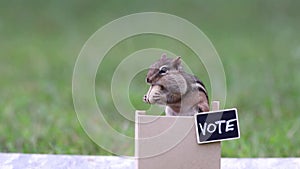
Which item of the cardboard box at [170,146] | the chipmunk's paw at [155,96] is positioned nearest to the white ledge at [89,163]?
the cardboard box at [170,146]

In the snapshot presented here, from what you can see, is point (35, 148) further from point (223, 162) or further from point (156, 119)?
point (156, 119)

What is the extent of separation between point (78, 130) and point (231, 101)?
96 cm

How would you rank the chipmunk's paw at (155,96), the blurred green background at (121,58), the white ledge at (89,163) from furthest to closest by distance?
the blurred green background at (121,58) < the white ledge at (89,163) < the chipmunk's paw at (155,96)

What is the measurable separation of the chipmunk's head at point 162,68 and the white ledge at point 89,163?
530mm

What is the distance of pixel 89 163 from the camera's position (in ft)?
7.97

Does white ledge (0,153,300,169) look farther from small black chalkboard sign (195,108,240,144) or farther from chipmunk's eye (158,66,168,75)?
chipmunk's eye (158,66,168,75)

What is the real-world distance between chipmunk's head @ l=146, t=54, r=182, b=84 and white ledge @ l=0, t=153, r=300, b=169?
1.74 feet

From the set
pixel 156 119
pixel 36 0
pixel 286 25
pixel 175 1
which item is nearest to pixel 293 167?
pixel 156 119

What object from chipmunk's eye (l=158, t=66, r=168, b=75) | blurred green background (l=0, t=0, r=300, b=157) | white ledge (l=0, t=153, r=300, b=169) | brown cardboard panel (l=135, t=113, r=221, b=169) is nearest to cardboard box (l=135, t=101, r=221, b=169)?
brown cardboard panel (l=135, t=113, r=221, b=169)

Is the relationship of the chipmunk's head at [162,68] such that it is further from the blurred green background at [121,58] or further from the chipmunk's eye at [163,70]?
the blurred green background at [121,58]

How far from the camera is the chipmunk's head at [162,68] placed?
1.96m

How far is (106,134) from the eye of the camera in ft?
10.8

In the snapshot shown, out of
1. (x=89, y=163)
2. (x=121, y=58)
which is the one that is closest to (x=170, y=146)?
(x=89, y=163)

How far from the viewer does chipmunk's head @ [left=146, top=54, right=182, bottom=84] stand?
196cm
